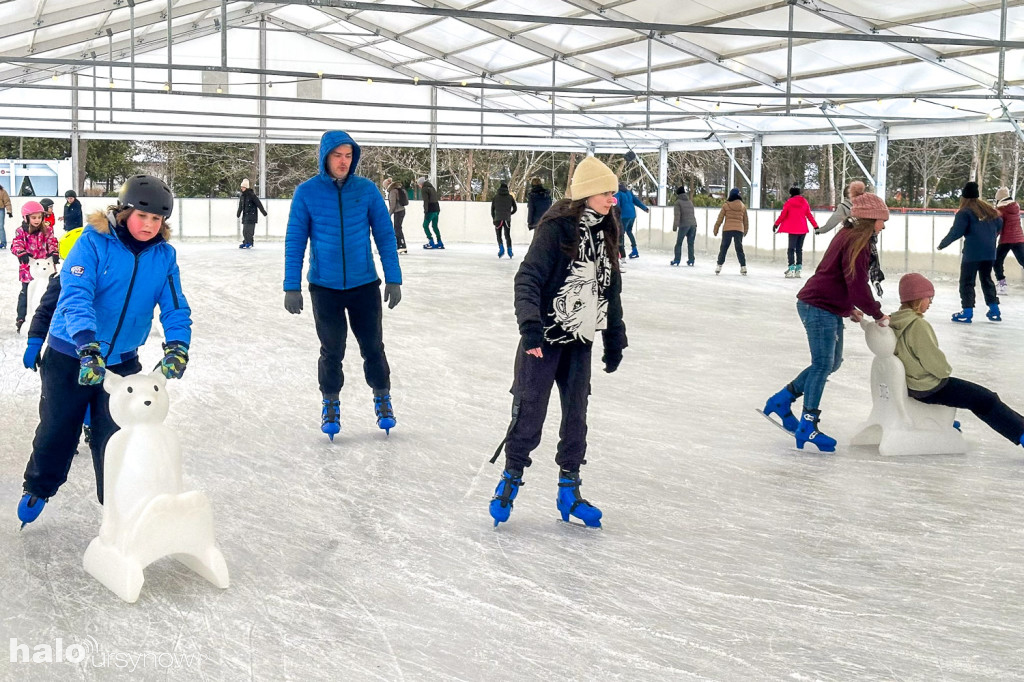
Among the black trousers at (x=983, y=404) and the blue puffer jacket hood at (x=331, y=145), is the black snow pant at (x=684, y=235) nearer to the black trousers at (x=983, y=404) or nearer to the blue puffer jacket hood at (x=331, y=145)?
the black trousers at (x=983, y=404)

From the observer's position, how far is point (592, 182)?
3.37 m

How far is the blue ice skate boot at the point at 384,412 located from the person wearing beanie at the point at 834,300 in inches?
72.6

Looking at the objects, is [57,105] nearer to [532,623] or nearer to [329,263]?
[329,263]

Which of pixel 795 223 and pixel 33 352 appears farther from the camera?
pixel 795 223

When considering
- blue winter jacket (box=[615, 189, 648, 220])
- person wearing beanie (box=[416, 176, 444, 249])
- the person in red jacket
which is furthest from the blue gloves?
person wearing beanie (box=[416, 176, 444, 249])

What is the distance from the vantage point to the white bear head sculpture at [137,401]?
9.47ft

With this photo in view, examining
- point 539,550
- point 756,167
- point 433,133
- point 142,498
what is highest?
point 433,133

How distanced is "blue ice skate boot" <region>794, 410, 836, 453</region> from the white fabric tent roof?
21.2 ft

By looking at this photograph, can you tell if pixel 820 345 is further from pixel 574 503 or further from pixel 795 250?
pixel 795 250

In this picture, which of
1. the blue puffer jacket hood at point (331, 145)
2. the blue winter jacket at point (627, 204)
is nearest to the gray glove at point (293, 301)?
the blue puffer jacket hood at point (331, 145)

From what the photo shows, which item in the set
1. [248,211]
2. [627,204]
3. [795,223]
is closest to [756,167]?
[627,204]

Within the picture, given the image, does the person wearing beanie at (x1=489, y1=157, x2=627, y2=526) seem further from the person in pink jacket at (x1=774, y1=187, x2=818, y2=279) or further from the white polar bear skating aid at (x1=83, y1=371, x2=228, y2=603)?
the person in pink jacket at (x1=774, y1=187, x2=818, y2=279)

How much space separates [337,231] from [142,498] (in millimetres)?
1969

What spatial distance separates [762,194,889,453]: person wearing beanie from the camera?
4578 mm
